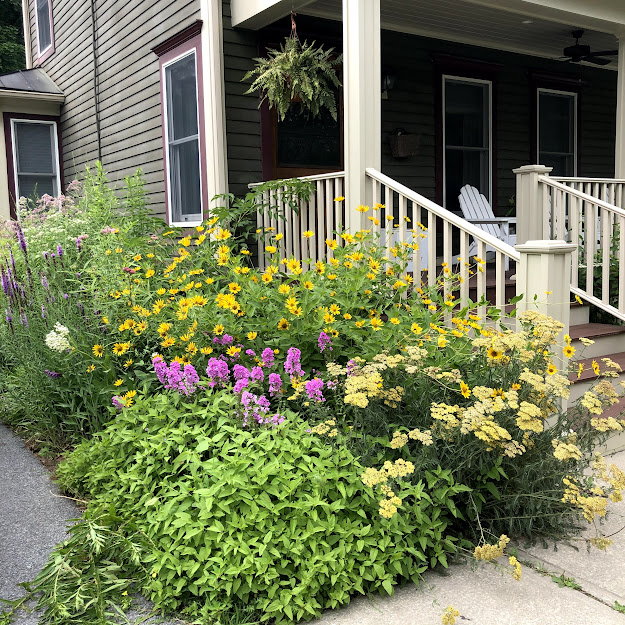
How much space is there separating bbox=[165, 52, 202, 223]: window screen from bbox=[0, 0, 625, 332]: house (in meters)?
0.02

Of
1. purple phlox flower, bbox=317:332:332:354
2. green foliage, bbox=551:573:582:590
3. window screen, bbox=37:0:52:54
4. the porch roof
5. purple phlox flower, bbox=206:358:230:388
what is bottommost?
green foliage, bbox=551:573:582:590

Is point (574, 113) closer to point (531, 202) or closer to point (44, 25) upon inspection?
point (531, 202)

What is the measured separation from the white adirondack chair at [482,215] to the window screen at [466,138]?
12.3 inches

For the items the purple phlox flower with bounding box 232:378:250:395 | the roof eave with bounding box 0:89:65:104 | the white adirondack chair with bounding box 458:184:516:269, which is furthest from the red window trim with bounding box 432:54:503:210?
the roof eave with bounding box 0:89:65:104

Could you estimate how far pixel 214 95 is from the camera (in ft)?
18.8

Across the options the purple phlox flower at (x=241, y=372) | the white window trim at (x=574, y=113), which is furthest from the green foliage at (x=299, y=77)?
the white window trim at (x=574, y=113)

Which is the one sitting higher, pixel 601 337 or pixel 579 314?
pixel 579 314

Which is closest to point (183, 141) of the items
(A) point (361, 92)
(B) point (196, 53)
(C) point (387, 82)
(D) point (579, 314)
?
(B) point (196, 53)

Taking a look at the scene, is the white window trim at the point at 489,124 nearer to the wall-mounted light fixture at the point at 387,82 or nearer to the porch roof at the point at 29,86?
the wall-mounted light fixture at the point at 387,82

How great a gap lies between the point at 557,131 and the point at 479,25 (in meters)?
2.42

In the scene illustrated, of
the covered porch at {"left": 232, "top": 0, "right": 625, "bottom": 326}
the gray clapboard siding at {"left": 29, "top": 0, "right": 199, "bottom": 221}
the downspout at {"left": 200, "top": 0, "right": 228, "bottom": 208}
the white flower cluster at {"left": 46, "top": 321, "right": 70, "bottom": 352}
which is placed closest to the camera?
the white flower cluster at {"left": 46, "top": 321, "right": 70, "bottom": 352}

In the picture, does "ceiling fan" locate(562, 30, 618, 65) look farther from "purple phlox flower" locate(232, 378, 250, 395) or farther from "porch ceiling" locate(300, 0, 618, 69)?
"purple phlox flower" locate(232, 378, 250, 395)

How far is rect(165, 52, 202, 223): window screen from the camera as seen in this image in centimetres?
639

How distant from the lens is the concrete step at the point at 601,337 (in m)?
4.77
